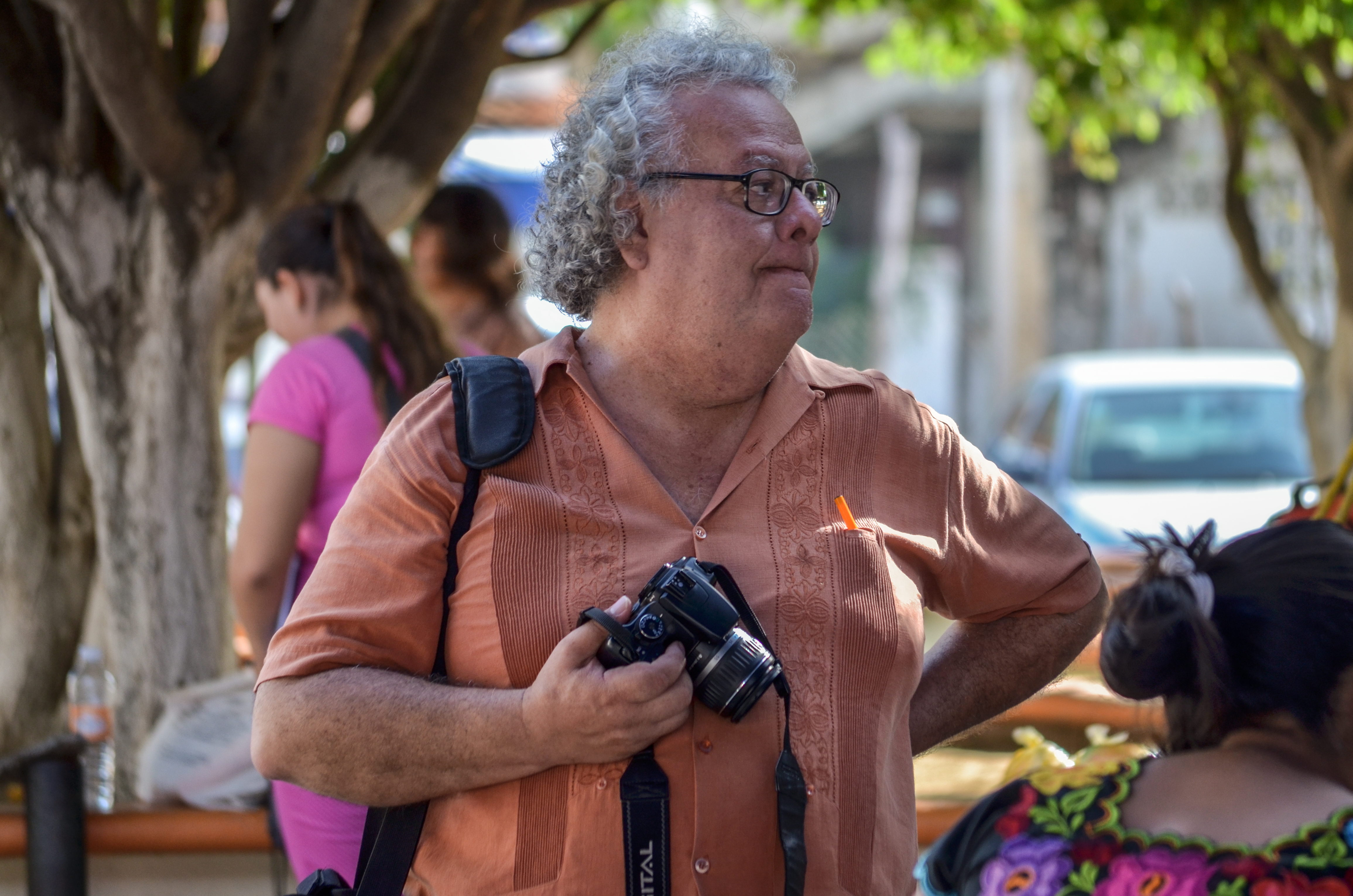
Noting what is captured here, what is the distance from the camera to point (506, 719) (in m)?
1.69

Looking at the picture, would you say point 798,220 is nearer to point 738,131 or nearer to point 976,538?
point 738,131

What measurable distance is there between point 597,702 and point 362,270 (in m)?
Result: 1.78

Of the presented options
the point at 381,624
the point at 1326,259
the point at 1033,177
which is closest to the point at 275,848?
the point at 381,624

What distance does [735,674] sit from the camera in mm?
1687

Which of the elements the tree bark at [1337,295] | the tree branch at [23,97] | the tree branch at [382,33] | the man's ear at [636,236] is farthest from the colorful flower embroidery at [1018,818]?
the tree bark at [1337,295]

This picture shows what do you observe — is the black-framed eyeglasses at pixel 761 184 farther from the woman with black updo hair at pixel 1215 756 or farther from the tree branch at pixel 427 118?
the tree branch at pixel 427 118

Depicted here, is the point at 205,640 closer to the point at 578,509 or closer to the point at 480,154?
the point at 578,509

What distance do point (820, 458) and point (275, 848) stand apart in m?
1.90

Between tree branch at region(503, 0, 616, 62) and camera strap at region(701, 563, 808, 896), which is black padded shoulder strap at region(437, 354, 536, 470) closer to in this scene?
camera strap at region(701, 563, 808, 896)

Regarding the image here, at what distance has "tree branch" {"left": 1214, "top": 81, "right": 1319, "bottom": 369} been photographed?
6.35 m

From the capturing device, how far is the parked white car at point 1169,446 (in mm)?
6691

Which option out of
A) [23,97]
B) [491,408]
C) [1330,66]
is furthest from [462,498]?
[1330,66]

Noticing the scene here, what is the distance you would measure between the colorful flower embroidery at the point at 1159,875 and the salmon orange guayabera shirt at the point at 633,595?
31 centimetres

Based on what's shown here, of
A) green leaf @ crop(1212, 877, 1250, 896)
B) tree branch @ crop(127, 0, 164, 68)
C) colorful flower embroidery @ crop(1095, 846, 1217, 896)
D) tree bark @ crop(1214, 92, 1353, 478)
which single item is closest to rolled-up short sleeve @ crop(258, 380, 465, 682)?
colorful flower embroidery @ crop(1095, 846, 1217, 896)
